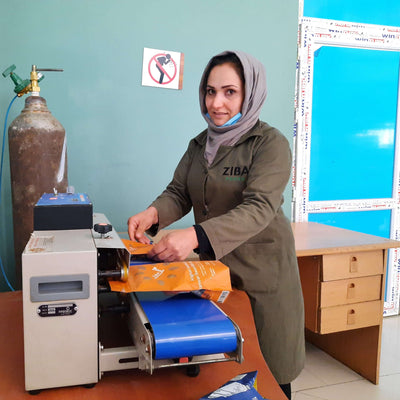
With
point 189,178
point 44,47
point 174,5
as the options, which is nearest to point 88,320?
point 189,178

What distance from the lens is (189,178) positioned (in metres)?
1.27

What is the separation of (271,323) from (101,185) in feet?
3.98

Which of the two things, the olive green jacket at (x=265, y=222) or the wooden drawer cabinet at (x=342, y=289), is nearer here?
the olive green jacket at (x=265, y=222)

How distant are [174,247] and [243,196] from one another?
315 millimetres

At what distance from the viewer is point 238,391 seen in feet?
2.03

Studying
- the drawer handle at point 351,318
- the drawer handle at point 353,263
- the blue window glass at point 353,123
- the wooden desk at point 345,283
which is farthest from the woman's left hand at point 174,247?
the blue window glass at point 353,123

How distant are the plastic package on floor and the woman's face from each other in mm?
768

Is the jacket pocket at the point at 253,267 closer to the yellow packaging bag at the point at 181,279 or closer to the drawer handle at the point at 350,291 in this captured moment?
the yellow packaging bag at the point at 181,279

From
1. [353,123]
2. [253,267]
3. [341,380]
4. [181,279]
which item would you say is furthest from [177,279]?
[353,123]

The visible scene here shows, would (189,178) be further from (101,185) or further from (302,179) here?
(302,179)

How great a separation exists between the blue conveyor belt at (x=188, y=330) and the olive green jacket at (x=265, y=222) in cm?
38

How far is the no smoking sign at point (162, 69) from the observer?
2.07 meters

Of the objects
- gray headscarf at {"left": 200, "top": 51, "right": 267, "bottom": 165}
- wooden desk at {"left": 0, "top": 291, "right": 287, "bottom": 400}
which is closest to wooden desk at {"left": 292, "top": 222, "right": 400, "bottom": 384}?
gray headscarf at {"left": 200, "top": 51, "right": 267, "bottom": 165}

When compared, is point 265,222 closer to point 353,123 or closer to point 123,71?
point 123,71
